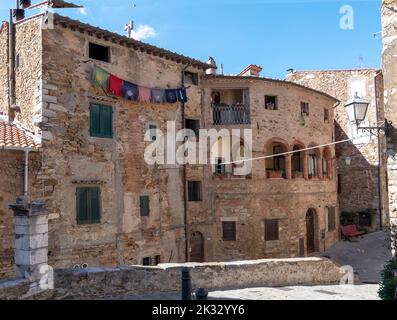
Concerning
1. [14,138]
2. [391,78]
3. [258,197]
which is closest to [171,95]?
[258,197]

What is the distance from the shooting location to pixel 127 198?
16047 mm

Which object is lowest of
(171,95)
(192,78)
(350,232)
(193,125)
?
(350,232)

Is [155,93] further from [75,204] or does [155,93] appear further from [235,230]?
[235,230]

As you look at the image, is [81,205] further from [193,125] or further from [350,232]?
[350,232]

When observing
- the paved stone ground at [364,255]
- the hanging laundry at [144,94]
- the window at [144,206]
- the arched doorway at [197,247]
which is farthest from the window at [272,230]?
the hanging laundry at [144,94]

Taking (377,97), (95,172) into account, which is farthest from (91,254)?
(377,97)

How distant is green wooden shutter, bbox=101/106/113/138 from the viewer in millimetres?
15344

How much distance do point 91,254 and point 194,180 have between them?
6.56 metres

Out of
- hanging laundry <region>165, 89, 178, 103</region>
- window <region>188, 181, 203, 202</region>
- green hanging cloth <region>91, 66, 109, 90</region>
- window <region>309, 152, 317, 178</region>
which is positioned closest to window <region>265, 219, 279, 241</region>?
window <region>188, 181, 203, 202</region>

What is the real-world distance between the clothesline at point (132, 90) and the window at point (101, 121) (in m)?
0.78

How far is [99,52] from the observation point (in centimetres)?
1606

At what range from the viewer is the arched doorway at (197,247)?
19038 mm

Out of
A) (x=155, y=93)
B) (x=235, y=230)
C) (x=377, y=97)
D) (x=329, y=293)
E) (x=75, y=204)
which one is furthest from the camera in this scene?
(x=377, y=97)

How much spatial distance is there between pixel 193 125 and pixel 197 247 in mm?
6077
